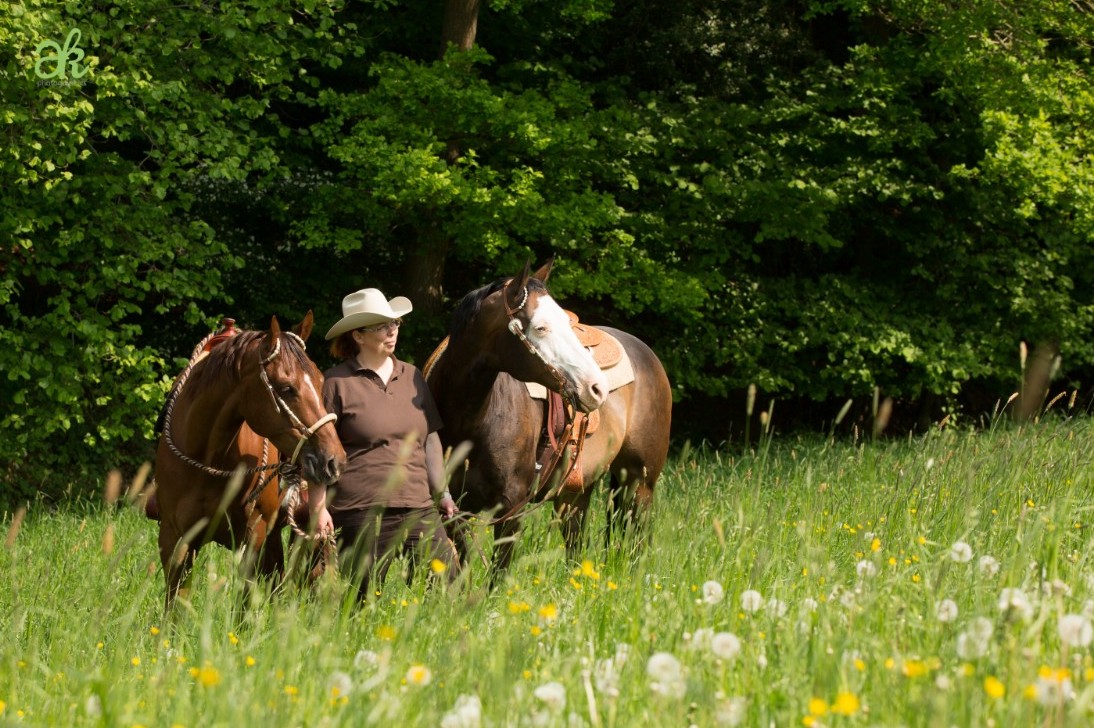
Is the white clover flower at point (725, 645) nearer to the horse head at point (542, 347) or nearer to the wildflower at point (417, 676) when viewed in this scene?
the wildflower at point (417, 676)

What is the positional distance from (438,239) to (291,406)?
948 centimetres

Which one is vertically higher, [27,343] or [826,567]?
[826,567]

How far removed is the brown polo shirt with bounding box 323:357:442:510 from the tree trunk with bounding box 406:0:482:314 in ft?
28.7

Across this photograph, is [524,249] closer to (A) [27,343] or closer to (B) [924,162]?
(A) [27,343]

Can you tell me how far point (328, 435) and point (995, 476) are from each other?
315 centimetres

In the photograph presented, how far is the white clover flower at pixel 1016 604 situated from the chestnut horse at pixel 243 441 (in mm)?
2878

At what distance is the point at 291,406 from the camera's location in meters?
5.01

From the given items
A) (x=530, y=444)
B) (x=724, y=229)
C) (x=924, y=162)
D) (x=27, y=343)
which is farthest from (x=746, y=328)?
(x=530, y=444)

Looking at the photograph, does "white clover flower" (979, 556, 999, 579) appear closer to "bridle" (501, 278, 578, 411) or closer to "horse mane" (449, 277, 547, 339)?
"bridle" (501, 278, 578, 411)

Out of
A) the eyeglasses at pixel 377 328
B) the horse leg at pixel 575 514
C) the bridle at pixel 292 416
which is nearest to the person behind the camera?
the bridle at pixel 292 416

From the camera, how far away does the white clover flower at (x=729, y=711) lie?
7.44 ft

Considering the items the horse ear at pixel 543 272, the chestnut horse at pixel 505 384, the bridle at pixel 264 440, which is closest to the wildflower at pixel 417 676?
the bridle at pixel 264 440

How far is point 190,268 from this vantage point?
12.8 meters

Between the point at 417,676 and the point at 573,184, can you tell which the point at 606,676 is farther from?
the point at 573,184
